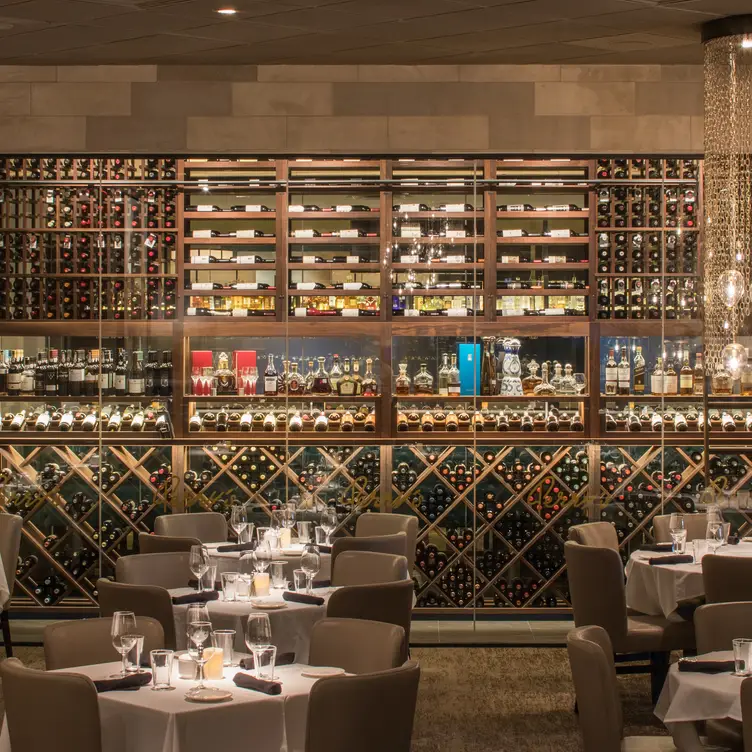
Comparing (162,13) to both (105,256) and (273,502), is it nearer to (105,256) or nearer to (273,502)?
(105,256)

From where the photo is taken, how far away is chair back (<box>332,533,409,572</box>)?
5477mm

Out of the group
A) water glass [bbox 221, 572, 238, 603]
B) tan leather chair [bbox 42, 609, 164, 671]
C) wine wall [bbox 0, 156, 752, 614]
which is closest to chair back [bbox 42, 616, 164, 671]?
tan leather chair [bbox 42, 609, 164, 671]

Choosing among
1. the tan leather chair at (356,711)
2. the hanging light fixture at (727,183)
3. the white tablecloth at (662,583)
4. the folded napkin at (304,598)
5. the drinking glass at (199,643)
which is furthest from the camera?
the hanging light fixture at (727,183)

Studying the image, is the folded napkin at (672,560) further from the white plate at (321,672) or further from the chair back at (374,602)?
the white plate at (321,672)

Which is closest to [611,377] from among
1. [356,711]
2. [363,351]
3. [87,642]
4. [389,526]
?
[363,351]

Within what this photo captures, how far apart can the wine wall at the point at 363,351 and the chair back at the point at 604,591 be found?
230cm

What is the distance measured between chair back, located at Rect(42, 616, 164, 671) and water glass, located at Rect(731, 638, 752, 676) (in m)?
1.79

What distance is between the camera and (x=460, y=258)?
23.8 ft

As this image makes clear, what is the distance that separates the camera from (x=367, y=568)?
16.3ft

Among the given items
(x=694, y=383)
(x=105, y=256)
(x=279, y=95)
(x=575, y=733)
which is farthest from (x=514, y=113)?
(x=575, y=733)

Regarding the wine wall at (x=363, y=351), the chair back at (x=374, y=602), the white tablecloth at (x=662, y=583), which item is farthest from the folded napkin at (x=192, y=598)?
the wine wall at (x=363, y=351)

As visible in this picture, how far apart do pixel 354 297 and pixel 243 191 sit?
98 cm

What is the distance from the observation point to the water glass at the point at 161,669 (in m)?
3.21

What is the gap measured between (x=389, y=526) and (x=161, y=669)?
3.09 metres
